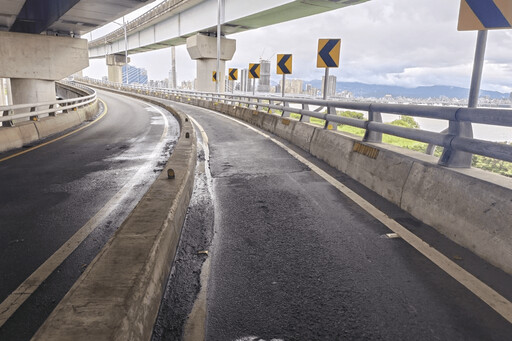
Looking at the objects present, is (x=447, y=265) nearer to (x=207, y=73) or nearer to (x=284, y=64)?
(x=284, y=64)

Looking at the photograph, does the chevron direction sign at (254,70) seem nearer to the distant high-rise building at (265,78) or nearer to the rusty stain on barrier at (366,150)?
the rusty stain on barrier at (366,150)

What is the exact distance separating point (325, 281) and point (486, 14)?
3.73 metres

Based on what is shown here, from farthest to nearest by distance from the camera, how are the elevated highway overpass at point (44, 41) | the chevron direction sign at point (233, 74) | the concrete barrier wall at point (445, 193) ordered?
the chevron direction sign at point (233, 74), the elevated highway overpass at point (44, 41), the concrete barrier wall at point (445, 193)

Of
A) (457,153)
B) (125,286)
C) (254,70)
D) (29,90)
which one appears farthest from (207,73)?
(125,286)

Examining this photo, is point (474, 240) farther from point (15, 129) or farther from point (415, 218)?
point (15, 129)

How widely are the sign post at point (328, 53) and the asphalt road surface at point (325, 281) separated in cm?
704

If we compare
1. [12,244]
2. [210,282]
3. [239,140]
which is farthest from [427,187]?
[239,140]

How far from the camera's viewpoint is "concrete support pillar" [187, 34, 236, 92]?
37.6 meters

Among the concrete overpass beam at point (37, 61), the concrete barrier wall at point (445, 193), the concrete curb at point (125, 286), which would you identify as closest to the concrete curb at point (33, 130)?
the concrete overpass beam at point (37, 61)

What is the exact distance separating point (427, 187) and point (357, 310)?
2462 millimetres

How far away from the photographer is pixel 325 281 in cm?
334

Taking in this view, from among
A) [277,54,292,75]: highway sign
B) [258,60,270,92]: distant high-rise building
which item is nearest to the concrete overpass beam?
[277,54,292,75]: highway sign

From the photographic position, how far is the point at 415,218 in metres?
4.87

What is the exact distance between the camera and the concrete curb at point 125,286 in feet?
6.61
